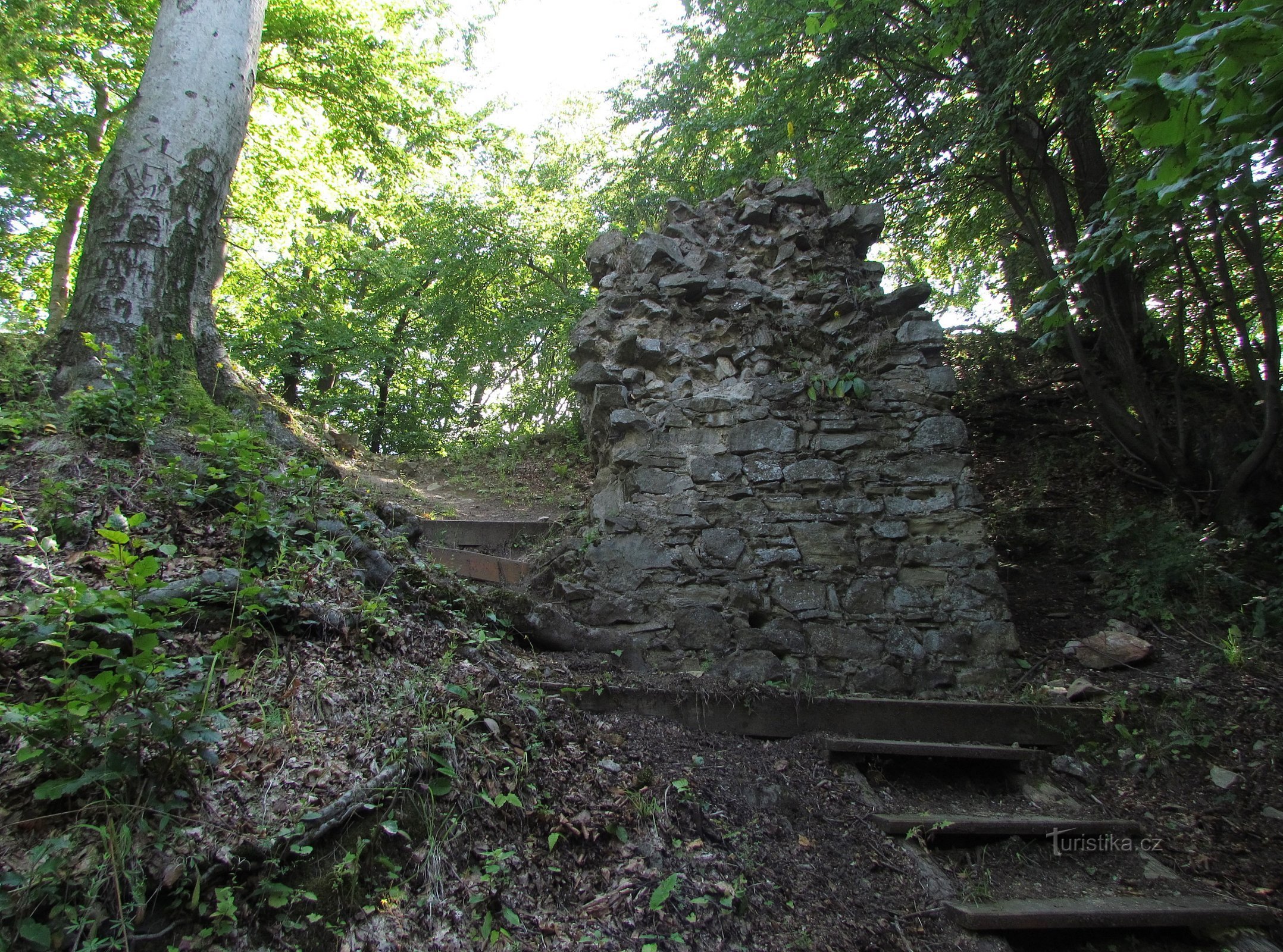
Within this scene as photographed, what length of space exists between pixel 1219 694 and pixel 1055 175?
4860mm

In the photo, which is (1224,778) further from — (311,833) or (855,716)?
(311,833)

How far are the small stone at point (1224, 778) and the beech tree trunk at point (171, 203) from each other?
5.79 meters

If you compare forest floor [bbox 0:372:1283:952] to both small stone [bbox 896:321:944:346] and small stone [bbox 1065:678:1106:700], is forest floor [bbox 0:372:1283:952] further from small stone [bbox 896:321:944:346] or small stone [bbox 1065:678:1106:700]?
small stone [bbox 896:321:944:346]

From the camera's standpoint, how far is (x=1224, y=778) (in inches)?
129

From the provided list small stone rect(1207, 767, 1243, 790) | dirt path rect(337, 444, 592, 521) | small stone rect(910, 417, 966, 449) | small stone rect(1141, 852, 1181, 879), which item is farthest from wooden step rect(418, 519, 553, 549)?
small stone rect(1207, 767, 1243, 790)

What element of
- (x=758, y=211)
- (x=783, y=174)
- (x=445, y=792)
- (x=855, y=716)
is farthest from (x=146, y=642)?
(x=783, y=174)

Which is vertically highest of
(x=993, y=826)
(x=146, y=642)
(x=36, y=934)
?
(x=146, y=642)

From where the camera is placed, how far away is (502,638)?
3486 millimetres

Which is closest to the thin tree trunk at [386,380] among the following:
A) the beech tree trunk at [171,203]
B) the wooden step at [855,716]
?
the beech tree trunk at [171,203]

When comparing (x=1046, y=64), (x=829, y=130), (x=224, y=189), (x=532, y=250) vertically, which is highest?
(x=532, y=250)

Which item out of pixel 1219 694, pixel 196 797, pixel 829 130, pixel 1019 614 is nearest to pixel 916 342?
pixel 1019 614

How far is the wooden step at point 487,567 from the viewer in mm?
4574

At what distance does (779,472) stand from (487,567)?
207cm

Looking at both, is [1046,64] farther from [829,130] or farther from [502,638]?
[502,638]
